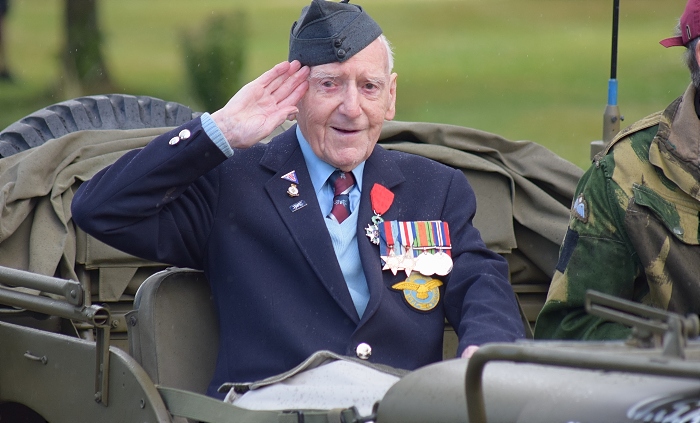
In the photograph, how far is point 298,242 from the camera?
303 centimetres

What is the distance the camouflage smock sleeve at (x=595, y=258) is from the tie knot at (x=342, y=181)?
70 centimetres

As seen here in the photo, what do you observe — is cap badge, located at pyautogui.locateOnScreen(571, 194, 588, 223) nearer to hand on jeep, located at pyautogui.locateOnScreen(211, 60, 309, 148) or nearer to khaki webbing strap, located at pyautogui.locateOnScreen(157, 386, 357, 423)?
hand on jeep, located at pyautogui.locateOnScreen(211, 60, 309, 148)

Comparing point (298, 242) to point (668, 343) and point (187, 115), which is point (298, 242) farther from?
point (187, 115)

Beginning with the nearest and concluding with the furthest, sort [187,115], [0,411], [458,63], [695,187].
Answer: [695,187] < [0,411] < [187,115] < [458,63]

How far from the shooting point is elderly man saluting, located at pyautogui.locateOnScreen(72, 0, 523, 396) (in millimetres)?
2910

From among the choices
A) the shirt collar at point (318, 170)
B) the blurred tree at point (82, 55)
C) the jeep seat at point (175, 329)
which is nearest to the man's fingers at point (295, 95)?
the shirt collar at point (318, 170)

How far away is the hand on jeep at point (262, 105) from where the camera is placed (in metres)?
2.95

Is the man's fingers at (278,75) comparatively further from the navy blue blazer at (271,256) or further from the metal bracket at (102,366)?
the metal bracket at (102,366)

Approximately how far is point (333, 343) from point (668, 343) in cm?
142

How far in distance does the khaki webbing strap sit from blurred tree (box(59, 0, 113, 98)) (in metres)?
11.1

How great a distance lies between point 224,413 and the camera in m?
2.58

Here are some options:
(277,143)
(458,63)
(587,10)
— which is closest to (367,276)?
(277,143)

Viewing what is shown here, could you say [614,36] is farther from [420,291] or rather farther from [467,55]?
[467,55]

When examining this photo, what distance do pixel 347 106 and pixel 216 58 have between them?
1098 centimetres
